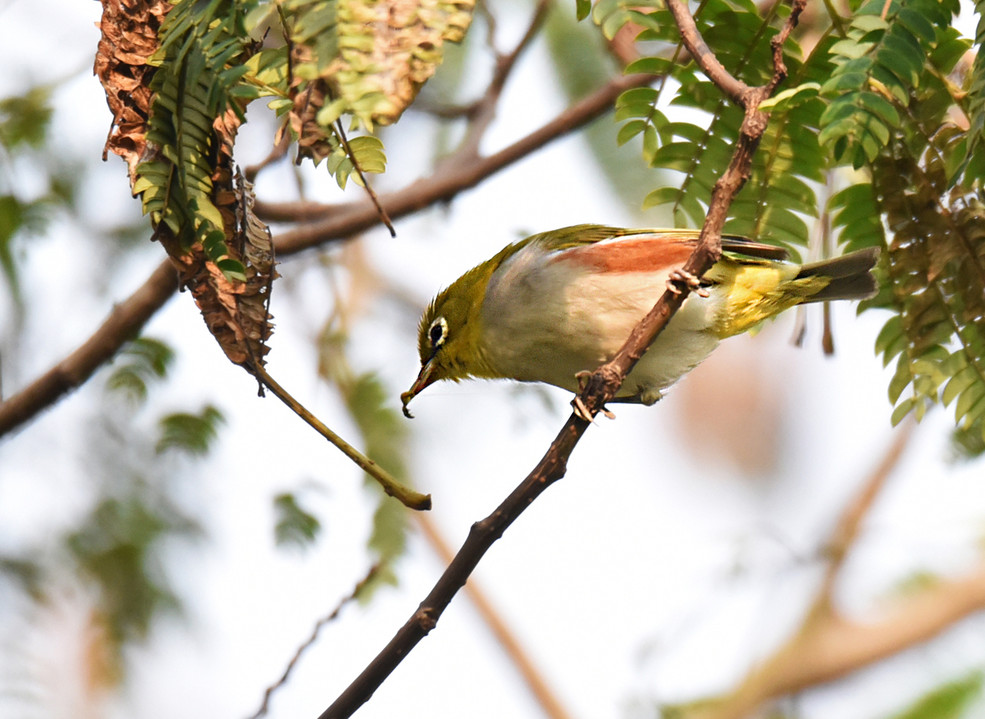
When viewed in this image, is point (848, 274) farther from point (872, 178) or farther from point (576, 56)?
point (576, 56)

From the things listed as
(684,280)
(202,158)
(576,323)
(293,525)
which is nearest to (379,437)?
(293,525)

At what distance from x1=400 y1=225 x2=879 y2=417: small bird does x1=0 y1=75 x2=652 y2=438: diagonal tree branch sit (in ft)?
1.80

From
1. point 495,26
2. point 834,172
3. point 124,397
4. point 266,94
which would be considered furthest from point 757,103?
point 495,26

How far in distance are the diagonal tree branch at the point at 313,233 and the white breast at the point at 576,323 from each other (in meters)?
0.66

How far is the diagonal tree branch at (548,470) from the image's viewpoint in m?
2.24

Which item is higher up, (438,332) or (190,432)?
(438,332)

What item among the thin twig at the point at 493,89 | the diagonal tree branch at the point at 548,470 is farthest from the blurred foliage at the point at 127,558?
the thin twig at the point at 493,89

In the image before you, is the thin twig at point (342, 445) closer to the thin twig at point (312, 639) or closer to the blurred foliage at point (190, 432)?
the thin twig at point (312, 639)

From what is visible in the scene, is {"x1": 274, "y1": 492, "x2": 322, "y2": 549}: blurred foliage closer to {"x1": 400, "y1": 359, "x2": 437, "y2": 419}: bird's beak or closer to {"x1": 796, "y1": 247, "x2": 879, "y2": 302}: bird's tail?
{"x1": 400, "y1": 359, "x2": 437, "y2": 419}: bird's beak

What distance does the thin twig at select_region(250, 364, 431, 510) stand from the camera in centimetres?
228

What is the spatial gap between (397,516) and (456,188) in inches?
67.2

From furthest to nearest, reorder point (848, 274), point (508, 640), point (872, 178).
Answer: point (508, 640) → point (848, 274) → point (872, 178)

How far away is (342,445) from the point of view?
2338 mm

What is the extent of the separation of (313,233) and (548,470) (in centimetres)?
213
